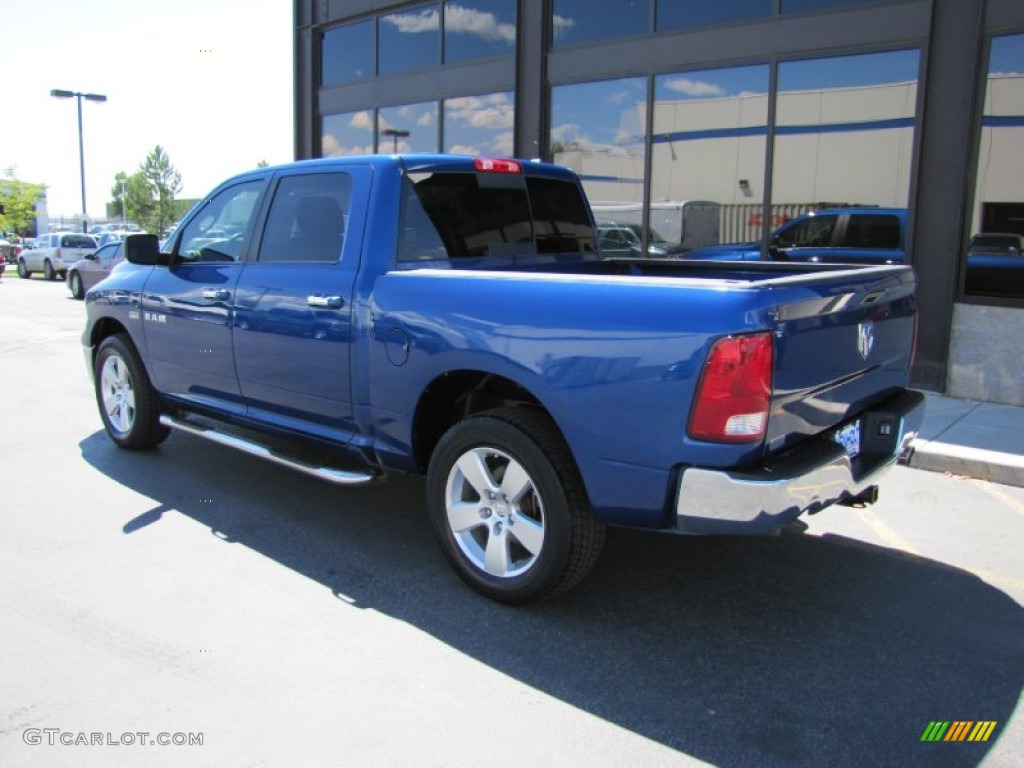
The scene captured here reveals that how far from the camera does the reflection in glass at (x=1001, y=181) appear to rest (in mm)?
7602

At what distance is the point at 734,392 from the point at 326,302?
7.01 ft

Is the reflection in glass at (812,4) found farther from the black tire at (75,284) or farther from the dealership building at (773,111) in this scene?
the black tire at (75,284)

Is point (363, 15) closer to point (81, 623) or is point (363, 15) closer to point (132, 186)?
point (81, 623)

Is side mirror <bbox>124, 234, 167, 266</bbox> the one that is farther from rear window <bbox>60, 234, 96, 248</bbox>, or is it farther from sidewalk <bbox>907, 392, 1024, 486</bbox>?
rear window <bbox>60, 234, 96, 248</bbox>

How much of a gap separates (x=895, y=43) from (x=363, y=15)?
847 cm

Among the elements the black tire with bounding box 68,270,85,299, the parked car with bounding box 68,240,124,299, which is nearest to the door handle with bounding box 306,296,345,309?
the parked car with bounding box 68,240,124,299

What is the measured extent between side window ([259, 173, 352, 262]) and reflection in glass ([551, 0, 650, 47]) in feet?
22.3

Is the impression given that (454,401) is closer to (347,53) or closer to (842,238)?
(842,238)

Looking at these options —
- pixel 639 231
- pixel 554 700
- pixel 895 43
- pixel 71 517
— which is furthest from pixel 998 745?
pixel 639 231

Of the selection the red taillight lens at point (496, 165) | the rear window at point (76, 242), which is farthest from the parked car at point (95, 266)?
the red taillight lens at point (496, 165)

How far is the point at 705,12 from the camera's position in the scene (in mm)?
9406

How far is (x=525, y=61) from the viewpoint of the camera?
1113 cm

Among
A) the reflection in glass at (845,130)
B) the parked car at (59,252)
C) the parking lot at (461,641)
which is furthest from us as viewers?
the parked car at (59,252)

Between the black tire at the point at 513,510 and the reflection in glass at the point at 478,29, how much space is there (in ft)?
29.6
